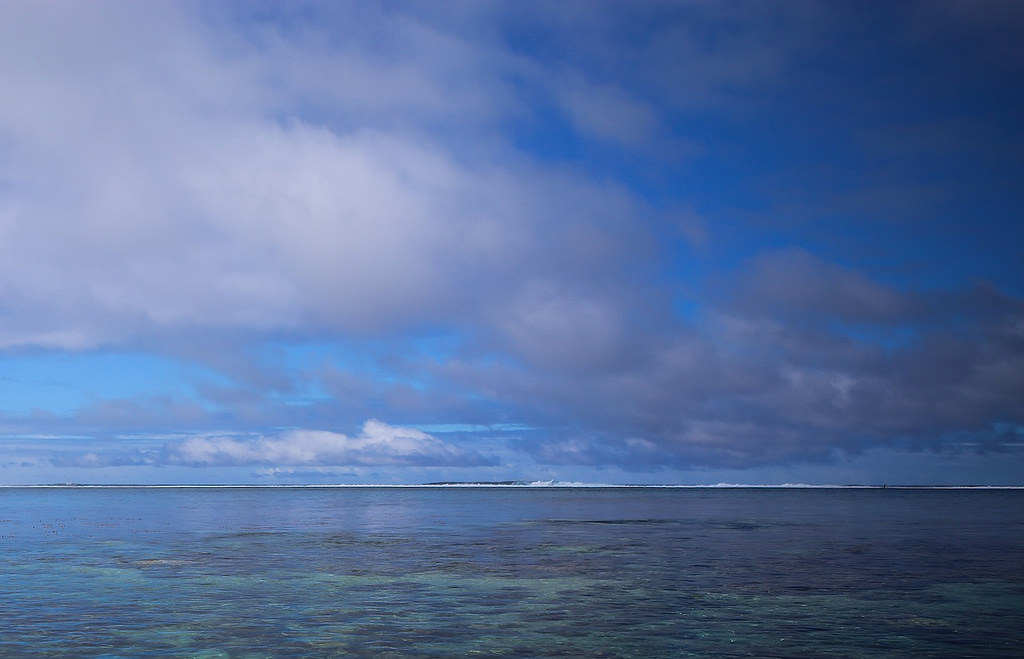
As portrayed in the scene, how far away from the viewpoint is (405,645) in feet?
82.7

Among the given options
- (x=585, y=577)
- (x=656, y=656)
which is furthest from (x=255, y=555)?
(x=656, y=656)

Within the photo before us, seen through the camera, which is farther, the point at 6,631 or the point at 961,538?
the point at 961,538

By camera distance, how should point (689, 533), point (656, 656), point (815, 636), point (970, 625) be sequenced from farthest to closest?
1. point (689, 533)
2. point (970, 625)
3. point (815, 636)
4. point (656, 656)

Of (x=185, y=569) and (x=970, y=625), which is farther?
(x=185, y=569)

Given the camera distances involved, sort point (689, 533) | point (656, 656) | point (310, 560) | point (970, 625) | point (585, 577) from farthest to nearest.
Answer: point (689, 533)
point (310, 560)
point (585, 577)
point (970, 625)
point (656, 656)

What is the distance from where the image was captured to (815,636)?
26.4 meters

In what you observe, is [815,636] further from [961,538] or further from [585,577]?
[961,538]

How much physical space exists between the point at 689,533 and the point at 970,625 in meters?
45.5

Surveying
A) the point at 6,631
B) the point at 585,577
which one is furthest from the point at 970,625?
the point at 6,631

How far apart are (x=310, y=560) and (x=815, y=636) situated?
107 ft

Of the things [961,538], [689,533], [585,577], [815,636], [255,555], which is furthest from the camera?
[689,533]

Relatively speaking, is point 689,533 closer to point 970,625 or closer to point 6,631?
point 970,625

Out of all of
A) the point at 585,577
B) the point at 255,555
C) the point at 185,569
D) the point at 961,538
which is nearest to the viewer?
the point at 585,577

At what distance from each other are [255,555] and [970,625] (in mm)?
41519
